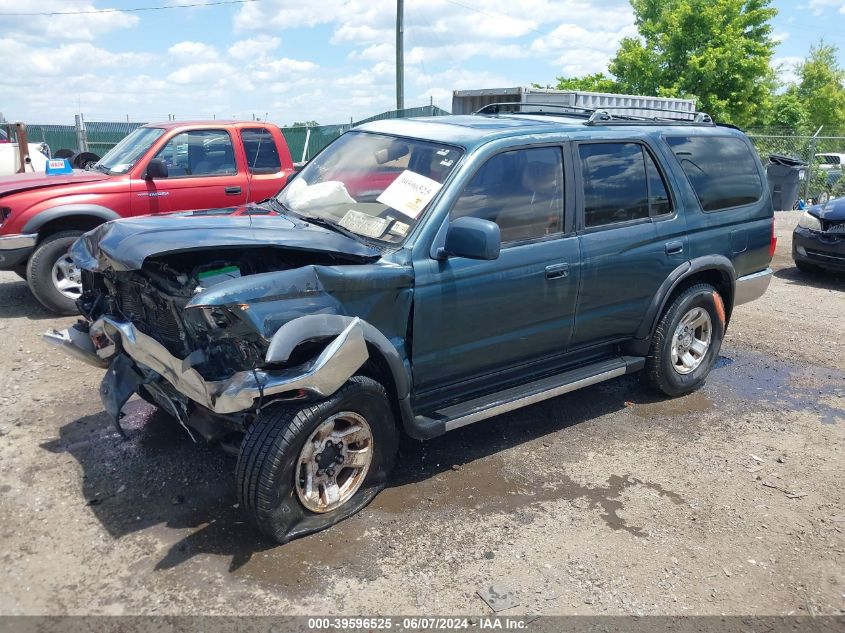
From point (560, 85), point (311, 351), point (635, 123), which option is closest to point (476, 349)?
point (311, 351)

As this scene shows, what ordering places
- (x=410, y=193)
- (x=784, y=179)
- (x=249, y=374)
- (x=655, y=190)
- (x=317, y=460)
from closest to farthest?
(x=249, y=374), (x=317, y=460), (x=410, y=193), (x=655, y=190), (x=784, y=179)

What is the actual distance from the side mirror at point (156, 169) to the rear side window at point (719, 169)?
4.96 metres

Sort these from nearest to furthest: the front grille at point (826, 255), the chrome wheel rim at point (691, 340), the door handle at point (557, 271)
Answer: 1. the door handle at point (557, 271)
2. the chrome wheel rim at point (691, 340)
3. the front grille at point (826, 255)

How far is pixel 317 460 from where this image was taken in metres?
3.52

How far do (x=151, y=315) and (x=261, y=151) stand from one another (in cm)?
500

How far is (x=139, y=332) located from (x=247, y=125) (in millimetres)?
5342

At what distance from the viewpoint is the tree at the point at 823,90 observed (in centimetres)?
4569

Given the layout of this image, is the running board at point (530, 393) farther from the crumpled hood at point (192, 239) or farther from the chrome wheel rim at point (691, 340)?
the crumpled hood at point (192, 239)

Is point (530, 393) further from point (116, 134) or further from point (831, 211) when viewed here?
point (116, 134)

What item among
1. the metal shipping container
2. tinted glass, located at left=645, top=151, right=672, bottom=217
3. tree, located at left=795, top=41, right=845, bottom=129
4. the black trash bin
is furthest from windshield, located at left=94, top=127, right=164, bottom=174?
tree, located at left=795, top=41, right=845, bottom=129

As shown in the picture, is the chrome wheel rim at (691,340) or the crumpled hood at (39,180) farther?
the crumpled hood at (39,180)

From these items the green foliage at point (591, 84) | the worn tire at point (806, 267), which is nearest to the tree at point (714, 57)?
the green foliage at point (591, 84)

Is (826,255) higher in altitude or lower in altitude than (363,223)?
lower

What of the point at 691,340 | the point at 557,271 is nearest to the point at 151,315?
the point at 557,271
